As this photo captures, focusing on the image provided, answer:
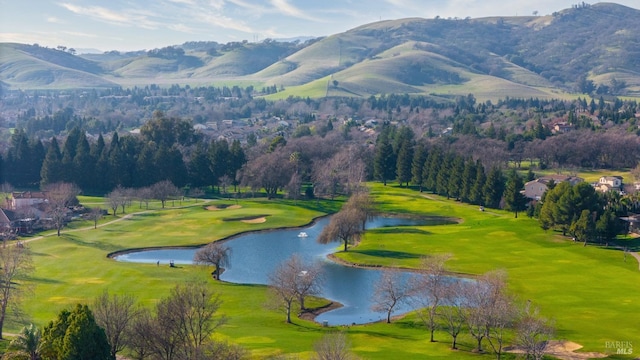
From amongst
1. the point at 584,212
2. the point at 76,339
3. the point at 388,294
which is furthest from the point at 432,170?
the point at 76,339

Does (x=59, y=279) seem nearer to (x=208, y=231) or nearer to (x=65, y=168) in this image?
(x=208, y=231)

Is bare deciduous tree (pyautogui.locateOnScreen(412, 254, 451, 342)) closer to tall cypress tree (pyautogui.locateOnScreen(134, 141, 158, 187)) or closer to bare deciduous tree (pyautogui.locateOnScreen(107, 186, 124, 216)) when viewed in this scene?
bare deciduous tree (pyautogui.locateOnScreen(107, 186, 124, 216))

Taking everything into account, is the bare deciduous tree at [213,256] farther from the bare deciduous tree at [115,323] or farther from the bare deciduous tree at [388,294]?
the bare deciduous tree at [115,323]

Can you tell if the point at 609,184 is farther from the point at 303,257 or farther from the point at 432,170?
the point at 303,257

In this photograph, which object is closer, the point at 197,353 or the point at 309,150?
the point at 197,353

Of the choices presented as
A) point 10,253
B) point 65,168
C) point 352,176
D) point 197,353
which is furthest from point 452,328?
point 65,168

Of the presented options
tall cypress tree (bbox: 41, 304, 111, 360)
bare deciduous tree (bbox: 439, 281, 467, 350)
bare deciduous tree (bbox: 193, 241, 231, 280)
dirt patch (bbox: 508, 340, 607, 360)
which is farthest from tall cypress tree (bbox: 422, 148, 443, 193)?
tall cypress tree (bbox: 41, 304, 111, 360)

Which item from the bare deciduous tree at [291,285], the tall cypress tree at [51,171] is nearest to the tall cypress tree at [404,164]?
the tall cypress tree at [51,171]
